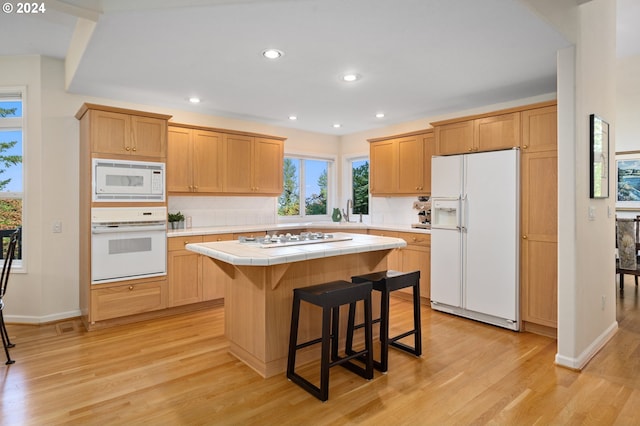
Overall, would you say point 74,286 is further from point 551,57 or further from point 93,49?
point 551,57

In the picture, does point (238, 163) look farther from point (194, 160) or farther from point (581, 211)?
point (581, 211)

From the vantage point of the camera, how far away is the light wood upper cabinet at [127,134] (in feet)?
12.1

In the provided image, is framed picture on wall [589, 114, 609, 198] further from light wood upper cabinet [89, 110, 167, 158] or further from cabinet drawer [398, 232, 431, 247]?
light wood upper cabinet [89, 110, 167, 158]

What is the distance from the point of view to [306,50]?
2879 mm

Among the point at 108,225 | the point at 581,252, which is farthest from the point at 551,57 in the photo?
the point at 108,225

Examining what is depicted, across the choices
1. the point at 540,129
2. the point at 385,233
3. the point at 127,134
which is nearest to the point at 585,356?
the point at 540,129

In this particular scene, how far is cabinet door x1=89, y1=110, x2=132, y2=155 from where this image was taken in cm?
367

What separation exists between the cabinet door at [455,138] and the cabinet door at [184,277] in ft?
10.2

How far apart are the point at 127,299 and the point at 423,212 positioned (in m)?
3.72

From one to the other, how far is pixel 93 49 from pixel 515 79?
3724 millimetres

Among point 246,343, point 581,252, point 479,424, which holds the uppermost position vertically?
point 581,252

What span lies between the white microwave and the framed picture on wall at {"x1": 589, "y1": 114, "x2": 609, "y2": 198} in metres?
4.05

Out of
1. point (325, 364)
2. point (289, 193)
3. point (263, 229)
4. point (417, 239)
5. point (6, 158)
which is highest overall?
point (6, 158)

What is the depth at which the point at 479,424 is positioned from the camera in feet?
7.07
